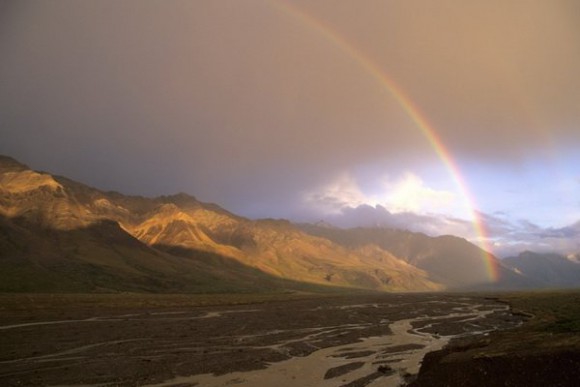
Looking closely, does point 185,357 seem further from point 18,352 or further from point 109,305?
point 109,305

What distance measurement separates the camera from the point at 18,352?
152 ft

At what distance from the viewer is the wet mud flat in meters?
35.2

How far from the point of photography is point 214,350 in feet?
162

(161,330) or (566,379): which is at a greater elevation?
(566,379)

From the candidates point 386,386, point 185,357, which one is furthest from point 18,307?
point 386,386

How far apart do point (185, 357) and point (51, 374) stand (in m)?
12.3

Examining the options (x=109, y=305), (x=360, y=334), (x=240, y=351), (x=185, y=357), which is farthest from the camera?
(x=109, y=305)

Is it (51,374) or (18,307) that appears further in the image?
(18,307)

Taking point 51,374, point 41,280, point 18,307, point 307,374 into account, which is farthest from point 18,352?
point 41,280

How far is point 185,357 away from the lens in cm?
4466

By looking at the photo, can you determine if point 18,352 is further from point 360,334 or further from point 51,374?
point 360,334

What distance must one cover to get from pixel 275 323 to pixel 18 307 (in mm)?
62699

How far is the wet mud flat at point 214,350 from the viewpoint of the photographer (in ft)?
115

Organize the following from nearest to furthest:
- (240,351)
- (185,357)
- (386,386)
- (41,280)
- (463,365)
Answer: (463,365), (386,386), (185,357), (240,351), (41,280)
